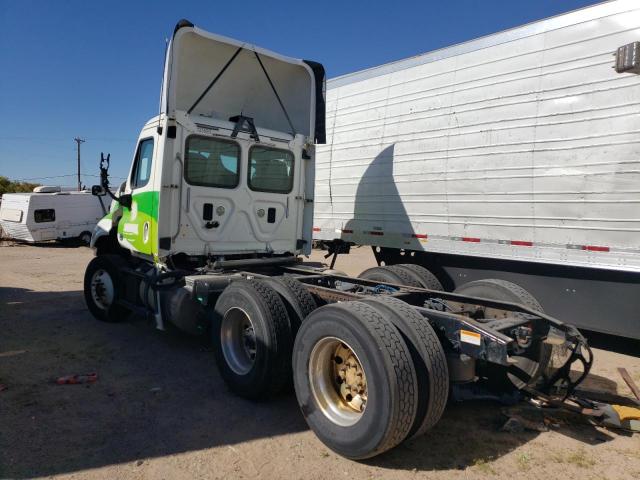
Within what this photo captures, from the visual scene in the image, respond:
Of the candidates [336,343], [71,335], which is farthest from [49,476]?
[71,335]

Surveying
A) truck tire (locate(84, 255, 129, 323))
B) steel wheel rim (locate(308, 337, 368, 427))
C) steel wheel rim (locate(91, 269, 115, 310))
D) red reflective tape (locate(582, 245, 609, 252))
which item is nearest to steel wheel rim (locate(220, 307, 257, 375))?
steel wheel rim (locate(308, 337, 368, 427))

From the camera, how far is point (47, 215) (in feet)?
69.4

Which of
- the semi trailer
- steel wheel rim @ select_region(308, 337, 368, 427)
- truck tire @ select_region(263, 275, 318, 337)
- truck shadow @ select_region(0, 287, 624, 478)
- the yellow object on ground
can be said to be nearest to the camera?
truck shadow @ select_region(0, 287, 624, 478)

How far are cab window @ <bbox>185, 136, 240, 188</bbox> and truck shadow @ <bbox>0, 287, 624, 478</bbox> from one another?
218cm

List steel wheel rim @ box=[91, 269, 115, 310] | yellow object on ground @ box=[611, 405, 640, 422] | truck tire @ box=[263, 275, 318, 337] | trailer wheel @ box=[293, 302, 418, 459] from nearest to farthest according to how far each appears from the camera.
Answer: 1. trailer wheel @ box=[293, 302, 418, 459]
2. yellow object on ground @ box=[611, 405, 640, 422]
3. truck tire @ box=[263, 275, 318, 337]
4. steel wheel rim @ box=[91, 269, 115, 310]

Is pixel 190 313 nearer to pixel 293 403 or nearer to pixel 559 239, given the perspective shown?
pixel 293 403

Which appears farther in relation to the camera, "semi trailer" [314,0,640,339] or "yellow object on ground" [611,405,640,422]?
"semi trailer" [314,0,640,339]

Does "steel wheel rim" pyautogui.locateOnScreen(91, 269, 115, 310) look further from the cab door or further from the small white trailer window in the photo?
the small white trailer window

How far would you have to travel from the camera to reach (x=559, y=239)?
19.1ft

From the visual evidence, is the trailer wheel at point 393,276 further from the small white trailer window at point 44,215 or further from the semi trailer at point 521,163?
the small white trailer window at point 44,215

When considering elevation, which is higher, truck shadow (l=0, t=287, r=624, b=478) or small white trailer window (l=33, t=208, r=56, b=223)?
small white trailer window (l=33, t=208, r=56, b=223)

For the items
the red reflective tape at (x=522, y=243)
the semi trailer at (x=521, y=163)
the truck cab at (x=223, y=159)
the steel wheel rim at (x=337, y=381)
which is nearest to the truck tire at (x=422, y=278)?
the semi trailer at (x=521, y=163)

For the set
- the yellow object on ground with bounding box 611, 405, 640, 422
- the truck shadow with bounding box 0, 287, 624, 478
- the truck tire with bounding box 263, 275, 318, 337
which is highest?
the truck tire with bounding box 263, 275, 318, 337

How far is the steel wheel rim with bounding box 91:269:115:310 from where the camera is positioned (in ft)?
23.5
